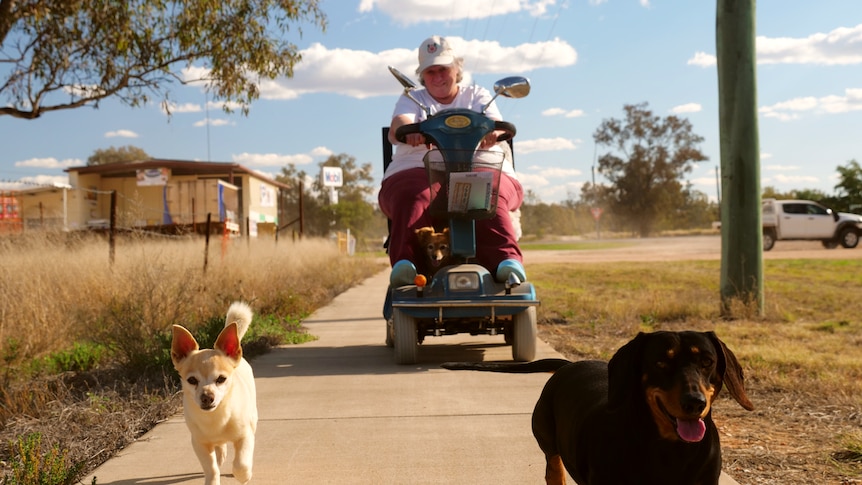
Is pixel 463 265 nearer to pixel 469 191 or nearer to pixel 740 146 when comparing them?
pixel 469 191

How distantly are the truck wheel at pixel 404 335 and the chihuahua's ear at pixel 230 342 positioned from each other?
3247mm

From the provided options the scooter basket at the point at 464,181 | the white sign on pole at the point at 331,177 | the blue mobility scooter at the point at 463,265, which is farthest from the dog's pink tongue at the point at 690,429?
the white sign on pole at the point at 331,177

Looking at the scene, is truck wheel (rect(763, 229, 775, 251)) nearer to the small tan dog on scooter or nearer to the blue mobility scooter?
the blue mobility scooter

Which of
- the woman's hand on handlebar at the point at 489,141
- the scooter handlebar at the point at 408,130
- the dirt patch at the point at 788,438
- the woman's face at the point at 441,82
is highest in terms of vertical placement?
the woman's face at the point at 441,82

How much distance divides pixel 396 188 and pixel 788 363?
144 inches

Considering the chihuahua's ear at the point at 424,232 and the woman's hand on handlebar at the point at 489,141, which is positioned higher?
the woman's hand on handlebar at the point at 489,141

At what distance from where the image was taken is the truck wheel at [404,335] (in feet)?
23.1

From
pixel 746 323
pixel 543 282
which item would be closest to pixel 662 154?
pixel 543 282

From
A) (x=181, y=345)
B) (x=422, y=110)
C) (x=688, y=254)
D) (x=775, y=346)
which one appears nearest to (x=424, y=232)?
(x=422, y=110)

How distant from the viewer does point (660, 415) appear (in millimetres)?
2672

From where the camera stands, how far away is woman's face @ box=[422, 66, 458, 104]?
7.77m

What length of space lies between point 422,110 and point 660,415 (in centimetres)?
540

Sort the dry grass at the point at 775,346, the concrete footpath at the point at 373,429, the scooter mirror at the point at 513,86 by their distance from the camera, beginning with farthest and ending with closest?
the scooter mirror at the point at 513,86 < the dry grass at the point at 775,346 < the concrete footpath at the point at 373,429

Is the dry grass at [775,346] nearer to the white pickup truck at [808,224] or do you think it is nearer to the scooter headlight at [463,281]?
the scooter headlight at [463,281]
